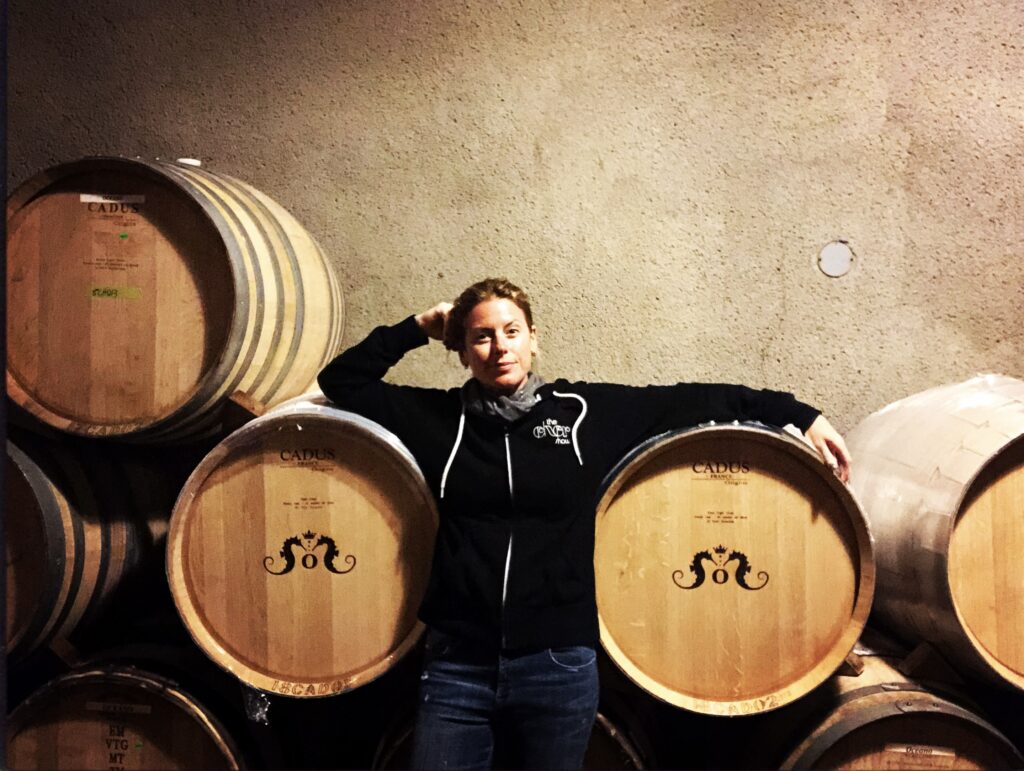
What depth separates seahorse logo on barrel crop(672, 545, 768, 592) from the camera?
169cm

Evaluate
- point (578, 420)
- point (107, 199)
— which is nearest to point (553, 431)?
point (578, 420)

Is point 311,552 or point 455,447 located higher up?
point 455,447

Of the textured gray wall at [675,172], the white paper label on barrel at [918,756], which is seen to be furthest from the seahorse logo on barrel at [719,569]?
the textured gray wall at [675,172]

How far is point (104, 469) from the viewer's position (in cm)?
202

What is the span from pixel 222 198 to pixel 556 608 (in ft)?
4.49

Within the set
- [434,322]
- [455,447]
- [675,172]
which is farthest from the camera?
[675,172]

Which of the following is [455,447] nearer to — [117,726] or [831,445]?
[831,445]

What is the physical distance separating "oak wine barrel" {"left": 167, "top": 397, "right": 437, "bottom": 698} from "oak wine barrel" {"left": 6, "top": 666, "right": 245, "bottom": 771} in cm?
25

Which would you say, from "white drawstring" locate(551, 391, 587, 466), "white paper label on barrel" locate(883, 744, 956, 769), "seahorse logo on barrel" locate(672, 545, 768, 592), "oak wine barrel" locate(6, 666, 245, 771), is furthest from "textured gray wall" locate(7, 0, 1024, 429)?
"oak wine barrel" locate(6, 666, 245, 771)

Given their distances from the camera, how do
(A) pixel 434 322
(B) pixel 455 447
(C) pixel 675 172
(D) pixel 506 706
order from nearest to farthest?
(D) pixel 506 706
(B) pixel 455 447
(A) pixel 434 322
(C) pixel 675 172

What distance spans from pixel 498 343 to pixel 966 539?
Answer: 122cm

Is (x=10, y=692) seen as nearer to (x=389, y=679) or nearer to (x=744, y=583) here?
(x=389, y=679)

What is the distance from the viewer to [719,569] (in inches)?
66.7

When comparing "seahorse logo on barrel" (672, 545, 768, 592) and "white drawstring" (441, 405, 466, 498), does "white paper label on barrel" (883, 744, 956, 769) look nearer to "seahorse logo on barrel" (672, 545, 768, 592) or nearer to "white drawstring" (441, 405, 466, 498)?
"seahorse logo on barrel" (672, 545, 768, 592)
